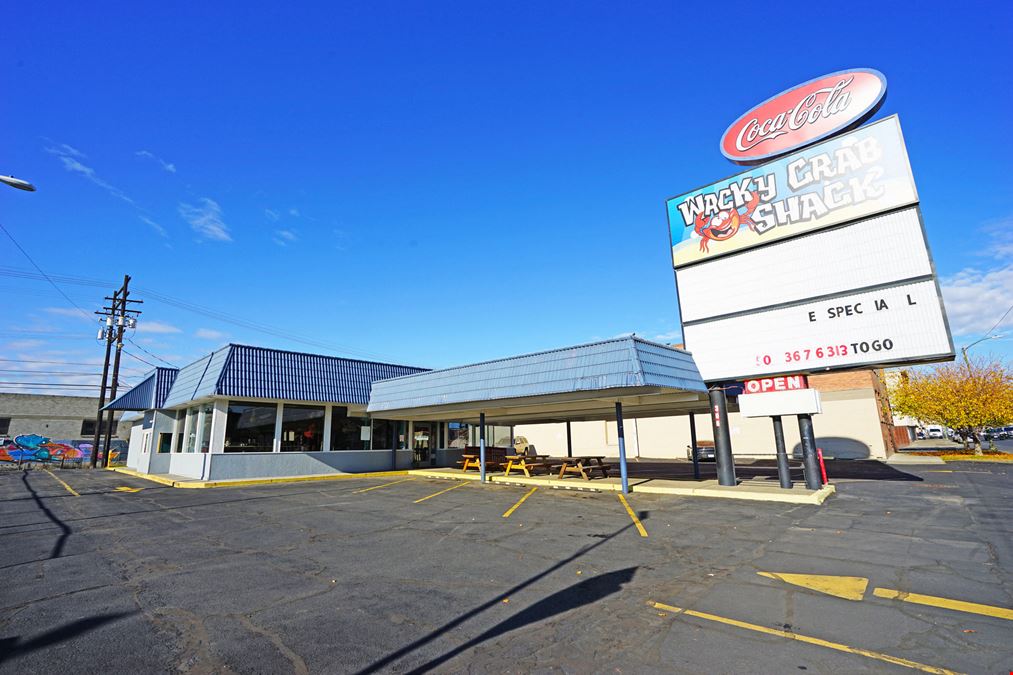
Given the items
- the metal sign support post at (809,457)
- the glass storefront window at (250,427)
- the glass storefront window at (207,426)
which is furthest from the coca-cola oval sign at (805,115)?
the glass storefront window at (207,426)

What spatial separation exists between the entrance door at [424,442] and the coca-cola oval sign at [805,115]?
21.9m

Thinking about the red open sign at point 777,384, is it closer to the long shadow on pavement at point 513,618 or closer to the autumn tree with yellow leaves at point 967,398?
the long shadow on pavement at point 513,618

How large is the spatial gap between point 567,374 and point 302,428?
14814 millimetres

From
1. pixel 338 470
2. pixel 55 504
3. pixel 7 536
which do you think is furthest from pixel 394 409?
pixel 7 536

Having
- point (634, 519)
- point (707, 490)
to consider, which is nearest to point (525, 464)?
point (707, 490)

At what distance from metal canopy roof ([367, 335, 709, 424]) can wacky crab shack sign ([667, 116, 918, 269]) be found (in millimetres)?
4509

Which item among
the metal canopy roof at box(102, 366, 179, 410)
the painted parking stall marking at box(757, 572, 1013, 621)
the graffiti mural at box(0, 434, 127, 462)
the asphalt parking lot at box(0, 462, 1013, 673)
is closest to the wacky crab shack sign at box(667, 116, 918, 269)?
the asphalt parking lot at box(0, 462, 1013, 673)

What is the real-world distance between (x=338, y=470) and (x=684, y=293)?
1844cm

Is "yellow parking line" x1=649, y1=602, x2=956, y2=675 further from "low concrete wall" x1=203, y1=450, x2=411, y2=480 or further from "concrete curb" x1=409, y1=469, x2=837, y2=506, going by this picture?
"low concrete wall" x1=203, y1=450, x2=411, y2=480

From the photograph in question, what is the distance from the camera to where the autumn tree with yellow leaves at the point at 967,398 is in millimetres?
32594

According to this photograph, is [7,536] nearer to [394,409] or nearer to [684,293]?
[394,409]

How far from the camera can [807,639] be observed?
4.49 m

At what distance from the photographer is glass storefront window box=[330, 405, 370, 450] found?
2427 centimetres

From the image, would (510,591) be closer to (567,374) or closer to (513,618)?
(513,618)
